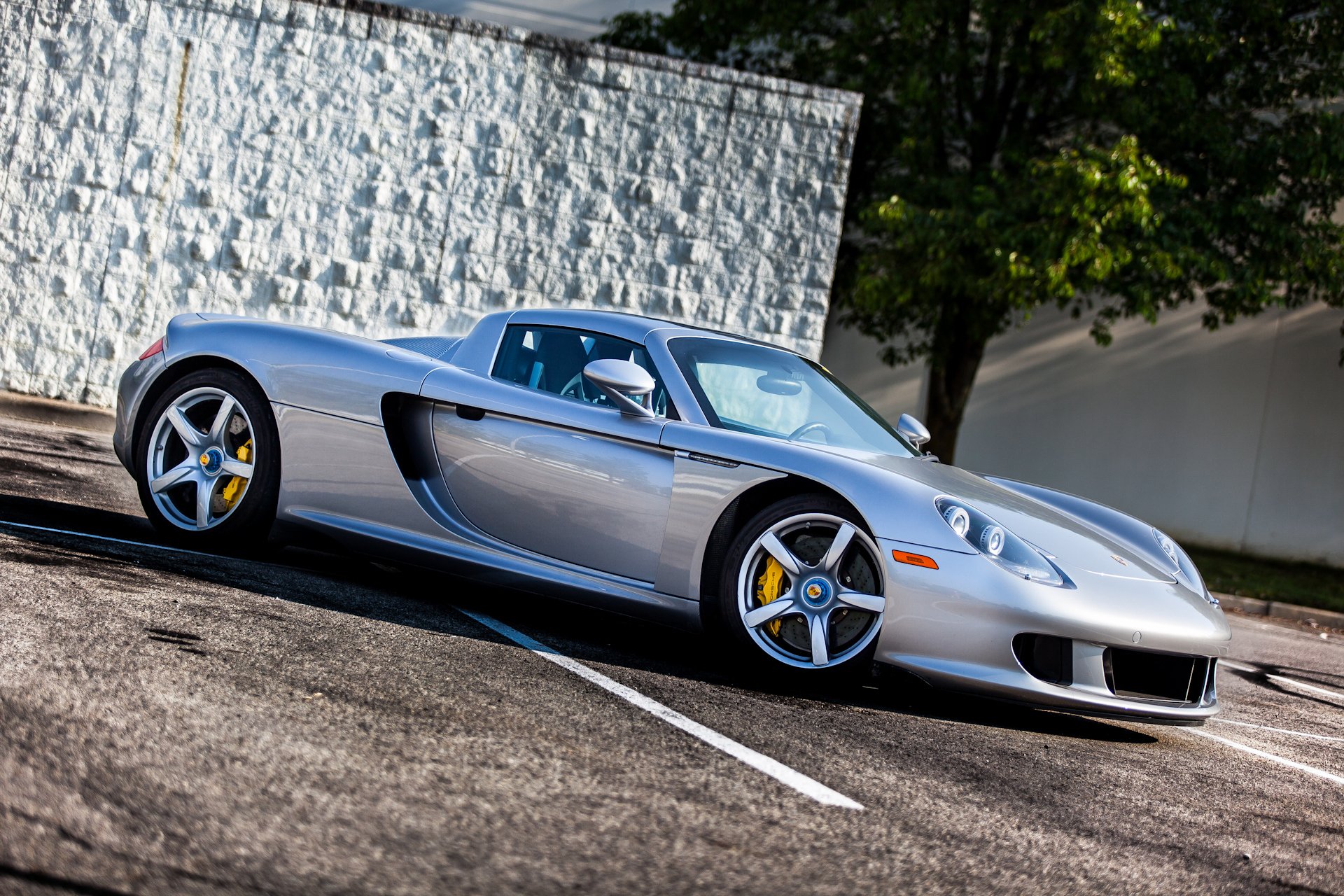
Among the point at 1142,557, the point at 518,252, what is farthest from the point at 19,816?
the point at 518,252

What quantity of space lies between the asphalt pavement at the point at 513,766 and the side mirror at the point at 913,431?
1.47m

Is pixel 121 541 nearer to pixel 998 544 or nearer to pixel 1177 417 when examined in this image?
pixel 998 544

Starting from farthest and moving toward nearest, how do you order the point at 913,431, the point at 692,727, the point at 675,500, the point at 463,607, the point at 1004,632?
the point at 913,431 < the point at 463,607 < the point at 675,500 < the point at 1004,632 < the point at 692,727

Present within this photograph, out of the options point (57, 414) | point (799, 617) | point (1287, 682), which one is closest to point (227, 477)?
point (799, 617)

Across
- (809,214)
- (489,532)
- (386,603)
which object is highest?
(809,214)

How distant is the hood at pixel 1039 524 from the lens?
165 inches

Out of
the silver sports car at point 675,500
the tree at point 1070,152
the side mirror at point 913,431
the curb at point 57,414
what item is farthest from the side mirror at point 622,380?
the tree at point 1070,152

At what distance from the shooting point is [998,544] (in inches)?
158

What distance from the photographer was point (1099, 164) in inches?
419

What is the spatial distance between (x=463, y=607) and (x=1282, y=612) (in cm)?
810

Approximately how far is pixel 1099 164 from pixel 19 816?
10.1 meters

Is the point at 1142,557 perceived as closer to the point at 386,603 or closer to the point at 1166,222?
the point at 386,603

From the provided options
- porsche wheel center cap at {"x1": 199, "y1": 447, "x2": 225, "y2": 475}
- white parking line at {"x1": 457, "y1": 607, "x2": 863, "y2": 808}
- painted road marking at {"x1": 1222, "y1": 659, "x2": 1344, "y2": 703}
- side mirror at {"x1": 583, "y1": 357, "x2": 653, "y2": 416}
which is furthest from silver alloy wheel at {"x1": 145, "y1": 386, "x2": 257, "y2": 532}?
painted road marking at {"x1": 1222, "y1": 659, "x2": 1344, "y2": 703}

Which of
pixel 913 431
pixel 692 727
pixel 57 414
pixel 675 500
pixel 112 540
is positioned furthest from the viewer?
pixel 57 414
